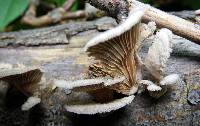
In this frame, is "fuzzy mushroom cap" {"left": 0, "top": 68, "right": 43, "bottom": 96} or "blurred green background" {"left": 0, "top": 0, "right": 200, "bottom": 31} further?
"blurred green background" {"left": 0, "top": 0, "right": 200, "bottom": 31}

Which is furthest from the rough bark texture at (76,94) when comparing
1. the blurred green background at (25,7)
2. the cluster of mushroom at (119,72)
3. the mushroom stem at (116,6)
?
the blurred green background at (25,7)

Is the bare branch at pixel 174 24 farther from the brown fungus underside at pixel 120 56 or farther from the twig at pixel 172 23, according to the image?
the brown fungus underside at pixel 120 56

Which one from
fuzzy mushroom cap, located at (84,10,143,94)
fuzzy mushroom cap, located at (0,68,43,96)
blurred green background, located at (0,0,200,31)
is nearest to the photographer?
fuzzy mushroom cap, located at (84,10,143,94)

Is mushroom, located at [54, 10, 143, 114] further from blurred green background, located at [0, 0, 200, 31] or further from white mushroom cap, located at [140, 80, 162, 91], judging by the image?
blurred green background, located at [0, 0, 200, 31]

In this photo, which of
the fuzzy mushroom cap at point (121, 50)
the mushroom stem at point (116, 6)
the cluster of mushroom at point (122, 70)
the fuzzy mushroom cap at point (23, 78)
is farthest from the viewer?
the mushroom stem at point (116, 6)

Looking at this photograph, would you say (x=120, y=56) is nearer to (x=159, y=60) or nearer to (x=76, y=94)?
(x=159, y=60)

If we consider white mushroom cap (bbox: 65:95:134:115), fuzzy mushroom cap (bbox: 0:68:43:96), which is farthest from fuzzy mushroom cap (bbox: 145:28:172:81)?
fuzzy mushroom cap (bbox: 0:68:43:96)
